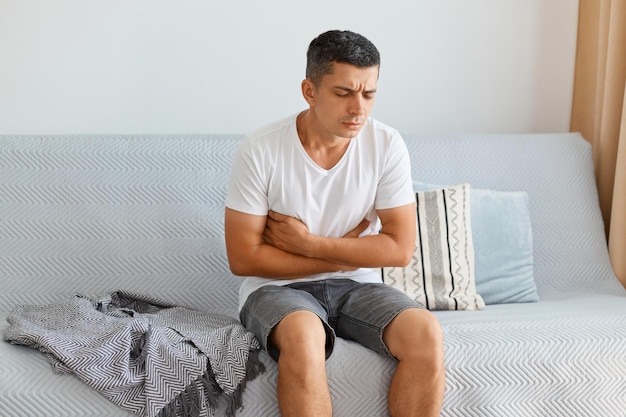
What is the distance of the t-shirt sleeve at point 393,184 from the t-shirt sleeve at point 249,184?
0.28 metres

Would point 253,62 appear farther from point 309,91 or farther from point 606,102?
point 606,102

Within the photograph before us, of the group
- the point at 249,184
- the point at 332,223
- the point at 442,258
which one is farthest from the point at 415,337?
the point at 442,258

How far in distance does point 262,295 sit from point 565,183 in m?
1.20

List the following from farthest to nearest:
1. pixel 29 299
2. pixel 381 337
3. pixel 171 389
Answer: pixel 29 299 < pixel 381 337 < pixel 171 389

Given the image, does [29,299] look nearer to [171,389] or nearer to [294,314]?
[171,389]

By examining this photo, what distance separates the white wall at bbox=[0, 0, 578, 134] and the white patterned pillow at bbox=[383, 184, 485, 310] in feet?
1.76

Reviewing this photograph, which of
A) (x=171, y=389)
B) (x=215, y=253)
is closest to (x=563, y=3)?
(x=215, y=253)

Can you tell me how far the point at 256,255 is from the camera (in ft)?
6.52

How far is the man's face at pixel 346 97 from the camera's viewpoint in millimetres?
1924

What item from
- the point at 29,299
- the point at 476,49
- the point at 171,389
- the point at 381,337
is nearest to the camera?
the point at 171,389

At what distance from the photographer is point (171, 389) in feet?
5.77

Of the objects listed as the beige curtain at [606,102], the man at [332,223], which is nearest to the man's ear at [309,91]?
the man at [332,223]

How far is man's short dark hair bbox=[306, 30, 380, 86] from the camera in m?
1.92

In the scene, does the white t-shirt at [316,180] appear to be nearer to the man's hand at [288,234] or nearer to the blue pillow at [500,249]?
the man's hand at [288,234]
